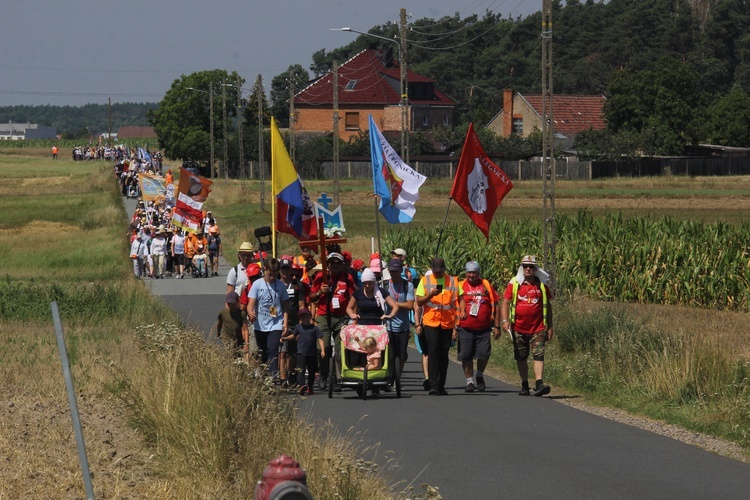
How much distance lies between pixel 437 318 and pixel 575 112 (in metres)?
91.1

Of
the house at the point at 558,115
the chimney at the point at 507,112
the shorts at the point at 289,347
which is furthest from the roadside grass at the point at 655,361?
the chimney at the point at 507,112

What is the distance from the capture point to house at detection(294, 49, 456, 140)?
10975 centimetres

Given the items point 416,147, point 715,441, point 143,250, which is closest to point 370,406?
point 715,441

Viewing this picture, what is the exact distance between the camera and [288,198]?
18031mm

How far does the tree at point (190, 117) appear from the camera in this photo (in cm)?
11112

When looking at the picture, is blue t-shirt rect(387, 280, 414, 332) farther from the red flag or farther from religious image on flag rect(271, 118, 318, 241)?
the red flag

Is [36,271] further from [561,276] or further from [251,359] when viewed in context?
[251,359]

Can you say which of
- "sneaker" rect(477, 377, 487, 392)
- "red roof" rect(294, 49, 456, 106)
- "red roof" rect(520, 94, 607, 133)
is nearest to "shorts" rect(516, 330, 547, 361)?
"sneaker" rect(477, 377, 487, 392)

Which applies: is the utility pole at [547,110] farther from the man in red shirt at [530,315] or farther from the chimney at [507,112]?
the chimney at [507,112]

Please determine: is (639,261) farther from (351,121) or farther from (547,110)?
(351,121)

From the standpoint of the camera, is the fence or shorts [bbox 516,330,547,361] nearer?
shorts [bbox 516,330,547,361]

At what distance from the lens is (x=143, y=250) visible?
116 feet

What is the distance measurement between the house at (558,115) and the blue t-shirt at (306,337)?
285 feet

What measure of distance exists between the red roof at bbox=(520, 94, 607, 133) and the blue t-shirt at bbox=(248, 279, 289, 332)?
88.8m
